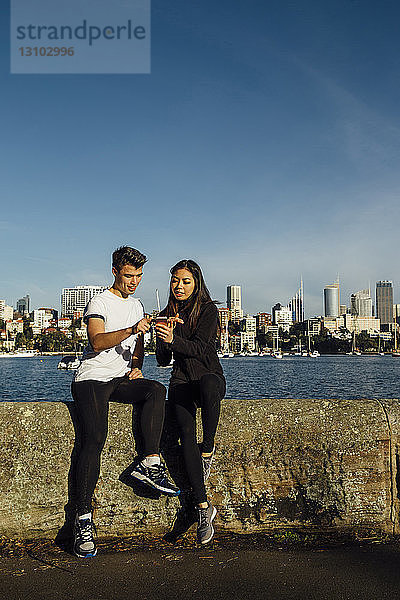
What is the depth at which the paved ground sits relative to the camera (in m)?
3.48

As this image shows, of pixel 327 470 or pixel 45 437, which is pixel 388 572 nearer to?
pixel 327 470

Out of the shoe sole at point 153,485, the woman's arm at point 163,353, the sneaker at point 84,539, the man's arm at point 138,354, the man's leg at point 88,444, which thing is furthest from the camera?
the man's arm at point 138,354

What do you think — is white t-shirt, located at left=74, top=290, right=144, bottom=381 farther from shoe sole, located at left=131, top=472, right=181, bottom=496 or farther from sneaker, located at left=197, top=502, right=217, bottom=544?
sneaker, located at left=197, top=502, right=217, bottom=544

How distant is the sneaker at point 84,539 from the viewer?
4055 mm

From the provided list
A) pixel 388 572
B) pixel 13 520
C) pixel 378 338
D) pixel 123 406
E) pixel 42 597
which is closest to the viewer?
pixel 42 597

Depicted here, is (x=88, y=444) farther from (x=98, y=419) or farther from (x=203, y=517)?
(x=203, y=517)

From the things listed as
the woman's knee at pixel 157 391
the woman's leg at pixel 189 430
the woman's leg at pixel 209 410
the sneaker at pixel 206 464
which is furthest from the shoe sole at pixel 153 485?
the woman's knee at pixel 157 391

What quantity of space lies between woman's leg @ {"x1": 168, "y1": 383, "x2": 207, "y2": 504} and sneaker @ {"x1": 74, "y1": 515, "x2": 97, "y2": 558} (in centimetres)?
77

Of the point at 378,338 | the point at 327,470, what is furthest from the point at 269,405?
the point at 378,338

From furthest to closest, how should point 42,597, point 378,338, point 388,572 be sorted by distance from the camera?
point 378,338
point 388,572
point 42,597

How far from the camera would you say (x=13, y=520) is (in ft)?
14.3

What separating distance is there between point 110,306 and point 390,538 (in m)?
2.72

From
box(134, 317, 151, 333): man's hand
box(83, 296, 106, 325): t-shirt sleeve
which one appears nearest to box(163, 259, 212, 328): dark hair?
box(134, 317, 151, 333): man's hand

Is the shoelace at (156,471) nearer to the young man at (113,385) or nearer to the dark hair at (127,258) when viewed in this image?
the young man at (113,385)
